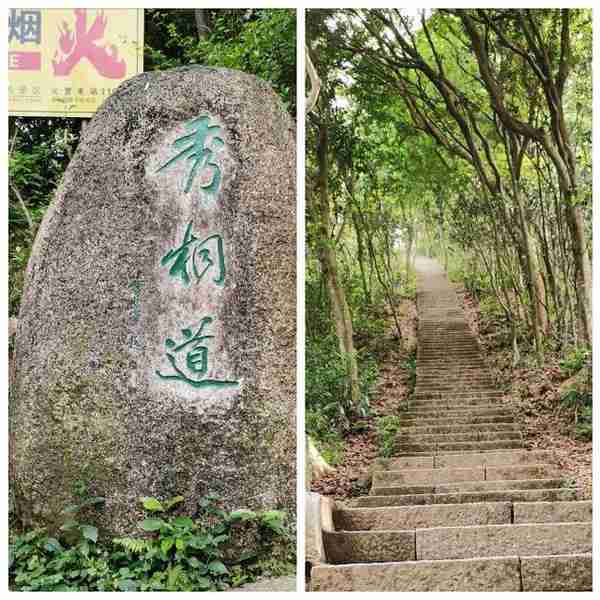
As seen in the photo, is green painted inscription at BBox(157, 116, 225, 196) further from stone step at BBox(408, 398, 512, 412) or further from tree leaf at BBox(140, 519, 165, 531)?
stone step at BBox(408, 398, 512, 412)

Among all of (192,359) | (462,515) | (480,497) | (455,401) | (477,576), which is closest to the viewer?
(477,576)

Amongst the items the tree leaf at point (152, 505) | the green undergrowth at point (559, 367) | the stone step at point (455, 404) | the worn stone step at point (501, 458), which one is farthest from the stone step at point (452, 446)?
the tree leaf at point (152, 505)

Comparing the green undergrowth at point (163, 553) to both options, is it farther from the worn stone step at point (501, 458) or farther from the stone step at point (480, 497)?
the worn stone step at point (501, 458)

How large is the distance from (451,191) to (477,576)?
24.4ft

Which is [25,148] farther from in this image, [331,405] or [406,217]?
[406,217]

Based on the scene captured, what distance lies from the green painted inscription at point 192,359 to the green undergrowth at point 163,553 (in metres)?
0.65

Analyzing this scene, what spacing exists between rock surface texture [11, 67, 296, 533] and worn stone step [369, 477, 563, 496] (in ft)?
5.12

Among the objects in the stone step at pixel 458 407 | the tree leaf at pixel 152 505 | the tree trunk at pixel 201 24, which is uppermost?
the tree trunk at pixel 201 24

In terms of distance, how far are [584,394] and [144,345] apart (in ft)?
12.8

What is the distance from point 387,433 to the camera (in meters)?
6.62

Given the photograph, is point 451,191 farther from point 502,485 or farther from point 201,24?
point 502,485

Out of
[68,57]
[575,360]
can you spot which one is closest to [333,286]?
[575,360]

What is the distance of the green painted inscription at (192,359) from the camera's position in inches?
162
